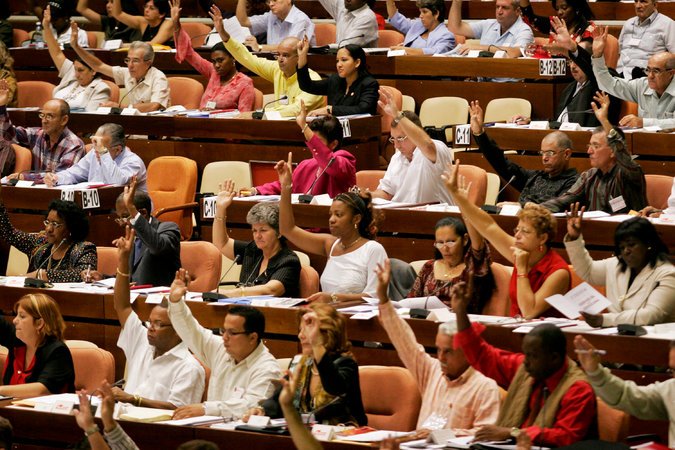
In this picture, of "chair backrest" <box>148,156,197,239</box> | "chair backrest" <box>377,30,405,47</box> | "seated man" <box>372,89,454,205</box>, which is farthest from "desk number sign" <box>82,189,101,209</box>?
"chair backrest" <box>377,30,405,47</box>

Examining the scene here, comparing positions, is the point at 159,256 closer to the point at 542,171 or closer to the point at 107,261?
the point at 107,261

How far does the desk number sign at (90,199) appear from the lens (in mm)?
8055

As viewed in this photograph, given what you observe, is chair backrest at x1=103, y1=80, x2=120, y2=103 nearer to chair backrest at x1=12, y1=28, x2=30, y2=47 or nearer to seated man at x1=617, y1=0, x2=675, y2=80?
chair backrest at x1=12, y1=28, x2=30, y2=47

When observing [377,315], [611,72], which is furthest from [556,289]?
[611,72]

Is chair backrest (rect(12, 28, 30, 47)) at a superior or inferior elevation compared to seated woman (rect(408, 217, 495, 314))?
inferior

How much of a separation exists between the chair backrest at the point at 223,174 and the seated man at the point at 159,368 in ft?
7.97

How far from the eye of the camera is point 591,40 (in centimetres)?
888

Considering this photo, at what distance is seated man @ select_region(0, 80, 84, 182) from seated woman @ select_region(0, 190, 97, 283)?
164 cm

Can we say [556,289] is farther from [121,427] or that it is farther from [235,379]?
[121,427]

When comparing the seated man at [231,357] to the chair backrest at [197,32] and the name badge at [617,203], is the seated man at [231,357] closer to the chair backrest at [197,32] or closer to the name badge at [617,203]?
the name badge at [617,203]

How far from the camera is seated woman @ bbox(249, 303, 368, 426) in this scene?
525 centimetres

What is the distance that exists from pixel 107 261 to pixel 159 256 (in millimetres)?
326

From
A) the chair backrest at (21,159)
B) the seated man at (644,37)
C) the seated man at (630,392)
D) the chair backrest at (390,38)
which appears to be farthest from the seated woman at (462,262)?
the chair backrest at (390,38)

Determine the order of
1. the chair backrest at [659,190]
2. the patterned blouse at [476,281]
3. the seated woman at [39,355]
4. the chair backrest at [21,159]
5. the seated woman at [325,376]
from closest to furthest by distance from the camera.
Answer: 1. the seated woman at [325,376]
2. the seated woman at [39,355]
3. the patterned blouse at [476,281]
4. the chair backrest at [659,190]
5. the chair backrest at [21,159]
